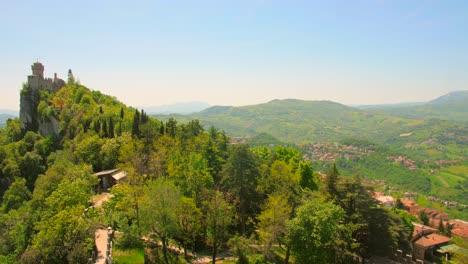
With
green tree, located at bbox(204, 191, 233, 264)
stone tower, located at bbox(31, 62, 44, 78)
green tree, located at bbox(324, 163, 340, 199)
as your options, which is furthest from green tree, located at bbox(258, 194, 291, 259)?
stone tower, located at bbox(31, 62, 44, 78)

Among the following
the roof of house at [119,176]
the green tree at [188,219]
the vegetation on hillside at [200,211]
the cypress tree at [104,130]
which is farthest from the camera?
the cypress tree at [104,130]

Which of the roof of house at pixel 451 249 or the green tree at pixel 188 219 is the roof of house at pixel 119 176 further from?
the roof of house at pixel 451 249

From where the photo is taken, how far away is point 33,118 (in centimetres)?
7869

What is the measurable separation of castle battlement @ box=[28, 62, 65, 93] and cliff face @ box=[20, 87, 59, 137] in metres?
1.81

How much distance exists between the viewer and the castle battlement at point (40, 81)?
84.9 meters

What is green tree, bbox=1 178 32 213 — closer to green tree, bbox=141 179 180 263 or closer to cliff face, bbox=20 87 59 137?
cliff face, bbox=20 87 59 137

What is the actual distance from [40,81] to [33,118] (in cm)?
1358

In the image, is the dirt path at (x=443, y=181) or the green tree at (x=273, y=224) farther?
the dirt path at (x=443, y=181)

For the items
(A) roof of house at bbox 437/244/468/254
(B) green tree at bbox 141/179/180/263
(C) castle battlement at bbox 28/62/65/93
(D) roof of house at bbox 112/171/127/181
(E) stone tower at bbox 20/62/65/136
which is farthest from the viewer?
(C) castle battlement at bbox 28/62/65/93

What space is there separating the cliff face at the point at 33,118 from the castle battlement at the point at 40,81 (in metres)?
1.81

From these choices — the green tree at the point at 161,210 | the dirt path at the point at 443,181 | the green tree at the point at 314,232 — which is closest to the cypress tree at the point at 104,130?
the green tree at the point at 161,210

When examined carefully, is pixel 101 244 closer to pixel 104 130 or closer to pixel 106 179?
pixel 106 179

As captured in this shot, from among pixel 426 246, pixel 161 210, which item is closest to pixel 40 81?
pixel 161 210

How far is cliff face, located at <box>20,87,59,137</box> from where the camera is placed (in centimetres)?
7250
